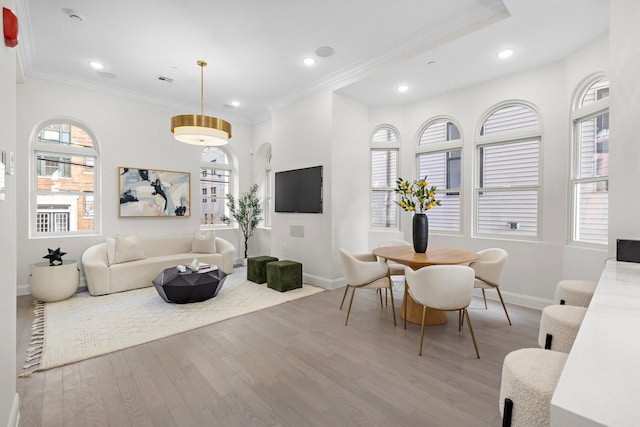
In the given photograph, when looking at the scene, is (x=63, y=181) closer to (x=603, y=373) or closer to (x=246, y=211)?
(x=246, y=211)

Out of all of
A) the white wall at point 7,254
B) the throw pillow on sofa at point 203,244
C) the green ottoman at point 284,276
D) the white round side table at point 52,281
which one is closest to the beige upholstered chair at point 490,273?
the green ottoman at point 284,276

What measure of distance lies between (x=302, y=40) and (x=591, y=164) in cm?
376

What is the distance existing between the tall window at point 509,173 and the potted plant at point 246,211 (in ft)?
14.8

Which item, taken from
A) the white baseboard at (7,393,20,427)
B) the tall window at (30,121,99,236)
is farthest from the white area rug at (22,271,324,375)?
the tall window at (30,121,99,236)

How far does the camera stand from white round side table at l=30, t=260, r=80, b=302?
13.0ft

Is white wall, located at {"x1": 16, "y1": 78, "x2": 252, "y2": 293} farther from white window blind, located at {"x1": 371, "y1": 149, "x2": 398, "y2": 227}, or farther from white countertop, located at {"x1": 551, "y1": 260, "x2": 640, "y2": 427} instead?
white countertop, located at {"x1": 551, "y1": 260, "x2": 640, "y2": 427}

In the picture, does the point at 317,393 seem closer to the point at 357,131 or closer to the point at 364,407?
the point at 364,407

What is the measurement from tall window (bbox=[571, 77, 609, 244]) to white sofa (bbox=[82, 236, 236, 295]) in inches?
211

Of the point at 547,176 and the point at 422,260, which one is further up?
the point at 547,176

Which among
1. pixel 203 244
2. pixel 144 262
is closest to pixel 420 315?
pixel 203 244

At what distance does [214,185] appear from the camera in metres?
6.71

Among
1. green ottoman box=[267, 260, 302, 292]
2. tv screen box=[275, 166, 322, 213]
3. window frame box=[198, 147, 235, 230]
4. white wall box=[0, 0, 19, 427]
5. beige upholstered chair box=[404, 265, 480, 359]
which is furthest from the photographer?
window frame box=[198, 147, 235, 230]

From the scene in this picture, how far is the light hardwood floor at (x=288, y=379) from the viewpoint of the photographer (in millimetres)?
1866

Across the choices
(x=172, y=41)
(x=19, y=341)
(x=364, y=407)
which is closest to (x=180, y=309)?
(x=19, y=341)
